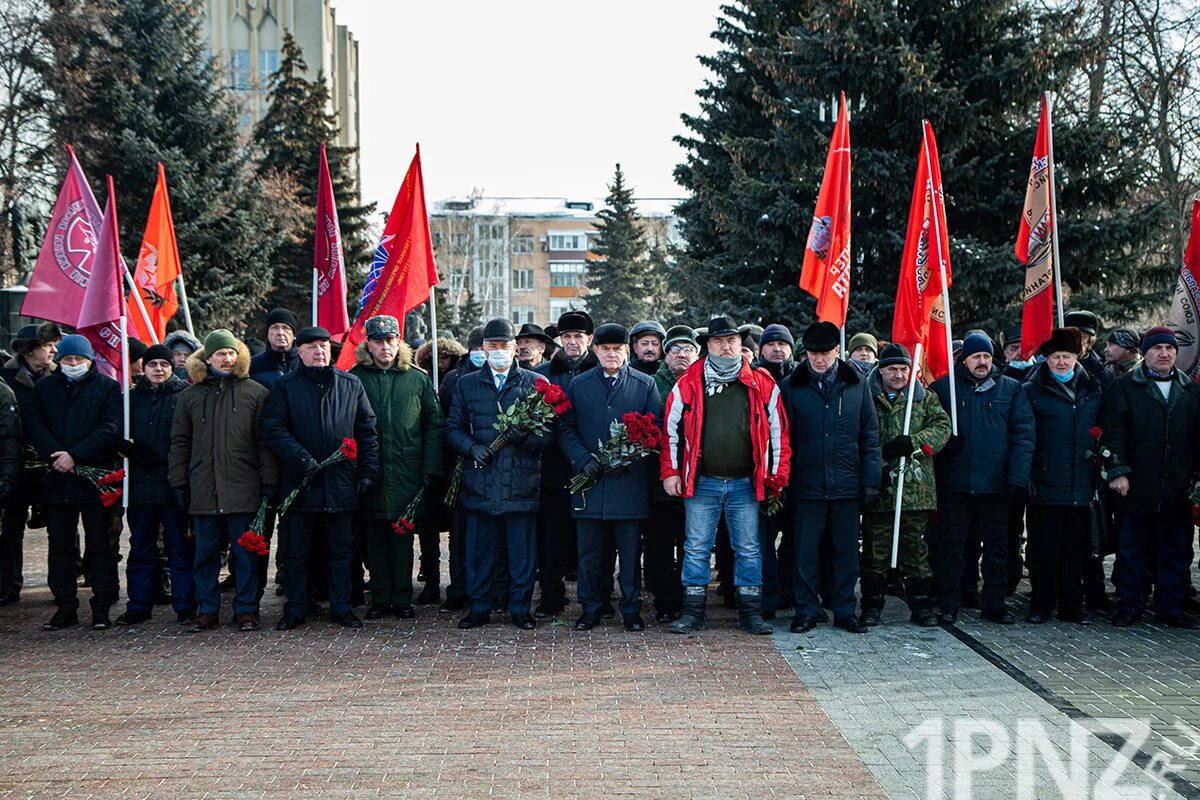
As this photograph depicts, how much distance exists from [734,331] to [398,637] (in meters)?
3.22

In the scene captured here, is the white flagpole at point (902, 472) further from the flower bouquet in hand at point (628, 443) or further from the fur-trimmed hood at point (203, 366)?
the fur-trimmed hood at point (203, 366)

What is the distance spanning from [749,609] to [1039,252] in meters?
4.34

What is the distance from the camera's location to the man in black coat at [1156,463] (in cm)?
846

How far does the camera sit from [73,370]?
28.3ft

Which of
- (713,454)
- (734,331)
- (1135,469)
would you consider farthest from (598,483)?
(1135,469)

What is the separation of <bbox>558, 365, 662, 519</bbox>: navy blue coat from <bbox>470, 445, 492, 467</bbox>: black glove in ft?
1.77

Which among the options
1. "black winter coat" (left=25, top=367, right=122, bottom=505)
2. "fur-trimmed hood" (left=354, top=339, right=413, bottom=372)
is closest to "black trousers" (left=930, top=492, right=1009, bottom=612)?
"fur-trimmed hood" (left=354, top=339, right=413, bottom=372)

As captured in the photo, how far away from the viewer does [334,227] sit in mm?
10797

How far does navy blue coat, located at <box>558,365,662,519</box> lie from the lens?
8.41 meters

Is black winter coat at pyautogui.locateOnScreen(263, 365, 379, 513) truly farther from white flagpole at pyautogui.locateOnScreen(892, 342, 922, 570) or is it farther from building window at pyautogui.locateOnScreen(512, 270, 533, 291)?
building window at pyautogui.locateOnScreen(512, 270, 533, 291)

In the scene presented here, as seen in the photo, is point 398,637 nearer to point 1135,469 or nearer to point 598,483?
point 598,483

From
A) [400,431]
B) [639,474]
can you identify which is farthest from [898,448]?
[400,431]

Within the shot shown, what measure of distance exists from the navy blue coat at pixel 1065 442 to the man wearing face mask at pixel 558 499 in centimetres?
338

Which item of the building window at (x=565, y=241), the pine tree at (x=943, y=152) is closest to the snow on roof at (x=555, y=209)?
the building window at (x=565, y=241)
